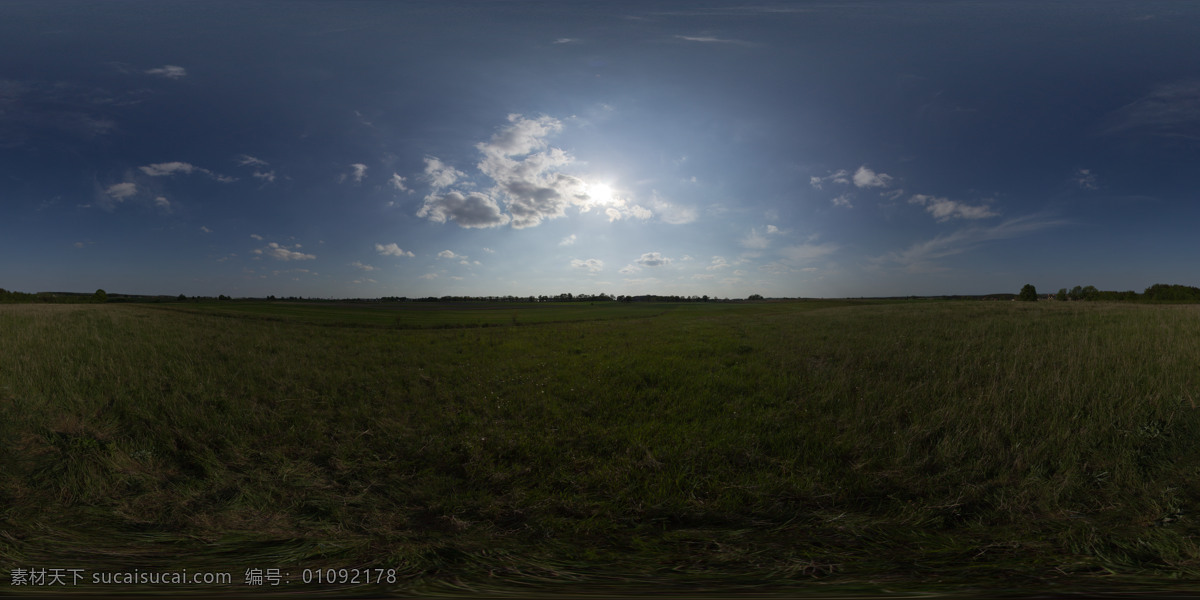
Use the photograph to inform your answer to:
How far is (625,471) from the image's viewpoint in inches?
177

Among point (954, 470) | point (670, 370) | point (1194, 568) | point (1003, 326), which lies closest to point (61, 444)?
point (670, 370)

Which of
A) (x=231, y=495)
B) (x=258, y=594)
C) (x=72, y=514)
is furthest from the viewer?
(x=231, y=495)

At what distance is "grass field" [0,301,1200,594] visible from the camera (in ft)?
10.3

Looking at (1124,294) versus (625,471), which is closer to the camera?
(625,471)

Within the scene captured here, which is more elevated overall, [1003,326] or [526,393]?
[1003,326]

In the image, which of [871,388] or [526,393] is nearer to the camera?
[871,388]

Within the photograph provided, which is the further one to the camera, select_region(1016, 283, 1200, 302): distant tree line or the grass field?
select_region(1016, 283, 1200, 302): distant tree line

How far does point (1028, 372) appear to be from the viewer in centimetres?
724

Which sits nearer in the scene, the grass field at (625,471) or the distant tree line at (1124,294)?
the grass field at (625,471)

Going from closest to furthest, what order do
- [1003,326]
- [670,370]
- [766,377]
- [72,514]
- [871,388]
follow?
1. [72,514]
2. [871,388]
3. [766,377]
4. [670,370]
5. [1003,326]

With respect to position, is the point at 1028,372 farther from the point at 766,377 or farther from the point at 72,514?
the point at 72,514

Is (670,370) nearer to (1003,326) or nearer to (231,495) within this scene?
(231,495)

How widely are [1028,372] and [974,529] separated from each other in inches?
221

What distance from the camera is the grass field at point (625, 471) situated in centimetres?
314
